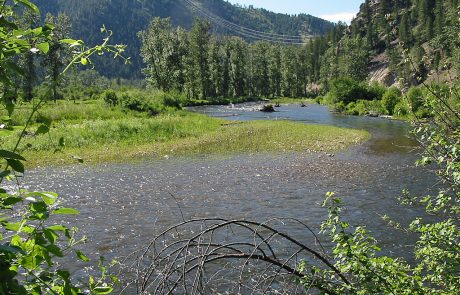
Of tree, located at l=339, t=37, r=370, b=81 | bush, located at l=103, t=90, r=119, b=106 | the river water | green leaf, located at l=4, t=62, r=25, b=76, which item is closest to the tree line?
tree, located at l=339, t=37, r=370, b=81

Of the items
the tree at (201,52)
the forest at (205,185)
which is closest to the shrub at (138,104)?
the forest at (205,185)

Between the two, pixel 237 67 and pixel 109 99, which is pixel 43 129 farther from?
pixel 237 67

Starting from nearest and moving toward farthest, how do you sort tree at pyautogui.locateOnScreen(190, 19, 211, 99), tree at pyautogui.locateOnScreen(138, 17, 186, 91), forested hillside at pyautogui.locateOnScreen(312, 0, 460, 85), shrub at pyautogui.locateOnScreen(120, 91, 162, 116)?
shrub at pyautogui.locateOnScreen(120, 91, 162, 116) < tree at pyautogui.locateOnScreen(138, 17, 186, 91) < tree at pyautogui.locateOnScreen(190, 19, 211, 99) < forested hillside at pyautogui.locateOnScreen(312, 0, 460, 85)

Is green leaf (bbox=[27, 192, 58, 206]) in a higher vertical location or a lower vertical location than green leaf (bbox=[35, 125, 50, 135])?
lower

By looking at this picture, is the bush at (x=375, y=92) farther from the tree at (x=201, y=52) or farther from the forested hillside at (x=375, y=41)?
the tree at (x=201, y=52)

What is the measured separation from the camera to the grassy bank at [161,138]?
26.4m

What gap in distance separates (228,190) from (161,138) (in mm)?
15315

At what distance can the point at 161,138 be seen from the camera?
105 feet

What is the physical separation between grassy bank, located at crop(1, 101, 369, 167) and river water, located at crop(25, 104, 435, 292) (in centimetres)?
259

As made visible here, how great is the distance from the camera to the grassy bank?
2640cm

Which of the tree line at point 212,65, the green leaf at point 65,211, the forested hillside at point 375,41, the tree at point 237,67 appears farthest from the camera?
the tree at point 237,67

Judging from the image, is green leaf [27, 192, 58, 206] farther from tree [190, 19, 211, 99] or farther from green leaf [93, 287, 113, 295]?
tree [190, 19, 211, 99]

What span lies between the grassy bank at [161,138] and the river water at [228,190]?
2589mm

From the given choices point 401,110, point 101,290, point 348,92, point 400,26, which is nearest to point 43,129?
point 101,290
